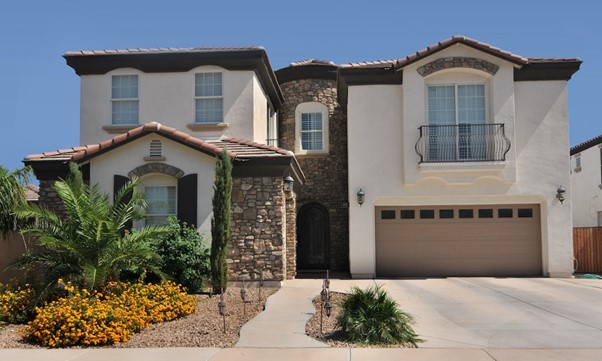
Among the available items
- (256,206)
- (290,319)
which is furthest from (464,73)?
(290,319)

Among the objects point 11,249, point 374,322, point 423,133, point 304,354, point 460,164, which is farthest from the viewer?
point 423,133

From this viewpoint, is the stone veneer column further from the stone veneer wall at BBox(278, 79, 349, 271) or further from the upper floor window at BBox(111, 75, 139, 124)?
the upper floor window at BBox(111, 75, 139, 124)

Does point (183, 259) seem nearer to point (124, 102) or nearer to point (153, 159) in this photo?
point (153, 159)

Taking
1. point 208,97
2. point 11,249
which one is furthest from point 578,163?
point 11,249

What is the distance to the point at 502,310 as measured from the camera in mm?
12195

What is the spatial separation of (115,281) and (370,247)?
9.24m

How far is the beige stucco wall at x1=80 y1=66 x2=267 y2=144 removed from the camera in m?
19.0

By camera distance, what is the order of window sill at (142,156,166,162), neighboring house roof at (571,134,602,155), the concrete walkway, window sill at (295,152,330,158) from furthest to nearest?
neighboring house roof at (571,134,602,155) < window sill at (295,152,330,158) < window sill at (142,156,166,162) < the concrete walkway

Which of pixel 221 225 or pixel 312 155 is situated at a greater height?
pixel 312 155

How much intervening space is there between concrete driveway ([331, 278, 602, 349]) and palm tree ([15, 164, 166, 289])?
5.78 metres

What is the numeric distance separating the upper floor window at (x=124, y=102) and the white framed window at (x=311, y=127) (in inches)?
261

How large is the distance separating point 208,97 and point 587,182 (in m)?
19.9

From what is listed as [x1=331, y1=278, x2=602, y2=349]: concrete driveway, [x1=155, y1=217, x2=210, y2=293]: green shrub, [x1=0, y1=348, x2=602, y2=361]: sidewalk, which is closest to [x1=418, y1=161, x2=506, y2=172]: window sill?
[x1=331, y1=278, x2=602, y2=349]: concrete driveway

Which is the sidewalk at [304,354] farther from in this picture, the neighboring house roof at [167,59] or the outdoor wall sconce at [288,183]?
the neighboring house roof at [167,59]
